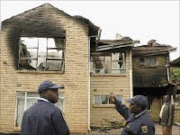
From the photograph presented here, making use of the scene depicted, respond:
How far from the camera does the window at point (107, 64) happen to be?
22078mm

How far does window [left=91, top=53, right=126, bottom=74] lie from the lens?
22078 millimetres

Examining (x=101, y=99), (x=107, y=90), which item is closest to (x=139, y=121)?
(x=101, y=99)

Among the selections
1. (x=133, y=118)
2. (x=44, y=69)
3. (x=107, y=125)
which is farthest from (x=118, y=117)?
(x=133, y=118)

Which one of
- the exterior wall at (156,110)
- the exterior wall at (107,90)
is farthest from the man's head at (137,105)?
the exterior wall at (156,110)

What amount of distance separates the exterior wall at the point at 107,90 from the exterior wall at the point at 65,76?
3757 mm

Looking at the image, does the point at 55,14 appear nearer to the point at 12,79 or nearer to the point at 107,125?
the point at 12,79

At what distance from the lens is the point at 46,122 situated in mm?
4180

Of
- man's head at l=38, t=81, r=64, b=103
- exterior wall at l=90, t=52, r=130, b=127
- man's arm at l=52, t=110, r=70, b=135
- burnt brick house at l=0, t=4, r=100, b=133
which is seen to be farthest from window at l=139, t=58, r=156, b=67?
man's arm at l=52, t=110, r=70, b=135

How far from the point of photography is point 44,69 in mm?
17859

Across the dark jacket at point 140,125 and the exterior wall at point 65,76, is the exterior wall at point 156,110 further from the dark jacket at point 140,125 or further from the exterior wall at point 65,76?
the dark jacket at point 140,125

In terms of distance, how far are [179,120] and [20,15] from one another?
47.5 feet

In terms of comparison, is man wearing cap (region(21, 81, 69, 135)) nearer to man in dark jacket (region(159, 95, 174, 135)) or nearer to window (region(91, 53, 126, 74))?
man in dark jacket (region(159, 95, 174, 135))

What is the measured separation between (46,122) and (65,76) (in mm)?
13580

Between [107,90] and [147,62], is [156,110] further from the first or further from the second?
[107,90]
